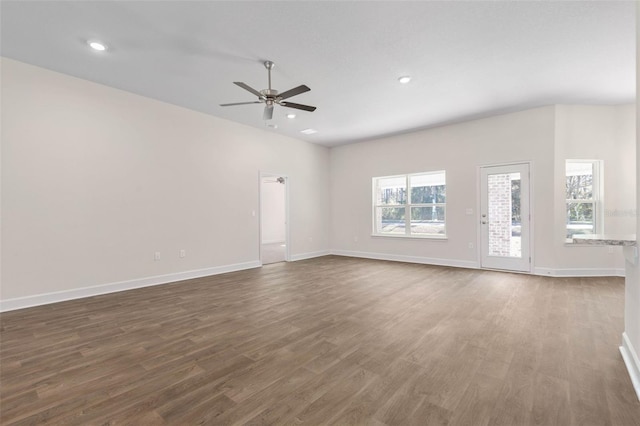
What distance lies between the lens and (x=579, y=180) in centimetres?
534

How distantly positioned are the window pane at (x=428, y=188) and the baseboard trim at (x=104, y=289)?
4.36 meters

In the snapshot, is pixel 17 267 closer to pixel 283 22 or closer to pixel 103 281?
pixel 103 281

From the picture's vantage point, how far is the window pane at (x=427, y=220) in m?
6.51

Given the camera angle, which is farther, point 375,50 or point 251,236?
point 251,236

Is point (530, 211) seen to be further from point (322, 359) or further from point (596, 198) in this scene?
point (322, 359)

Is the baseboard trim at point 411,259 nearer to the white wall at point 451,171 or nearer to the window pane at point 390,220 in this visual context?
the white wall at point 451,171

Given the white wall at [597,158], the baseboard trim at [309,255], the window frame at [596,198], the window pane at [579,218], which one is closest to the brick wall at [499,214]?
the white wall at [597,158]

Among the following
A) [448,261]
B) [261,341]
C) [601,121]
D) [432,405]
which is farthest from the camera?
[448,261]

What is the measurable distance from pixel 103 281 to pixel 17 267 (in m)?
0.94

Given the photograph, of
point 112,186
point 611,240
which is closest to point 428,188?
point 611,240

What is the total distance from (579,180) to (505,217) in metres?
1.40

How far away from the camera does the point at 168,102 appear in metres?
4.91

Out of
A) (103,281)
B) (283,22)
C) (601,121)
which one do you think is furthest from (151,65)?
(601,121)

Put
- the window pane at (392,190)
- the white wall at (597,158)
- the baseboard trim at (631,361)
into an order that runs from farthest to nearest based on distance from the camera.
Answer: the window pane at (392,190) → the white wall at (597,158) → the baseboard trim at (631,361)
